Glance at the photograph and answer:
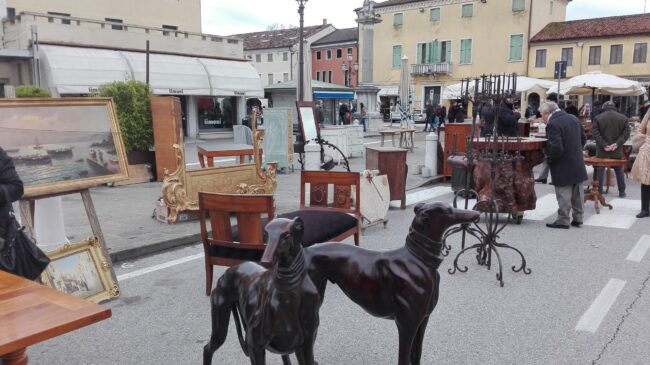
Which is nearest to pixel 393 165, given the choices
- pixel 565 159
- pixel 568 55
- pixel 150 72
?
pixel 565 159

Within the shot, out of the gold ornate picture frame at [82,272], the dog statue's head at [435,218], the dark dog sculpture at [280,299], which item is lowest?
the gold ornate picture frame at [82,272]

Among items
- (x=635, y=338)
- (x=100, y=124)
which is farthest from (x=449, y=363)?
(x=100, y=124)

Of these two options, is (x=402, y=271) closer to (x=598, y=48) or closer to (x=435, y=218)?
(x=435, y=218)

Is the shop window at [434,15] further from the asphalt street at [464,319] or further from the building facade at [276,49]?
the asphalt street at [464,319]

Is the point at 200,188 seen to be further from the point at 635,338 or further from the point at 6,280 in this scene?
the point at 635,338

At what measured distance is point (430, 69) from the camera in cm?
4694

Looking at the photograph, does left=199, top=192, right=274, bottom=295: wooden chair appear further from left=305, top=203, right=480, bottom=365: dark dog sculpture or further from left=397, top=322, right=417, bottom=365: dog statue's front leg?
left=397, top=322, right=417, bottom=365: dog statue's front leg

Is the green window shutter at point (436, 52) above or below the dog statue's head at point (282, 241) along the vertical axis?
above

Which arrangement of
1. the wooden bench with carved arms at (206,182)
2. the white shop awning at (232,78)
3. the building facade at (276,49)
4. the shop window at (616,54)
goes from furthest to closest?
the building facade at (276,49), the shop window at (616,54), the white shop awning at (232,78), the wooden bench with carved arms at (206,182)

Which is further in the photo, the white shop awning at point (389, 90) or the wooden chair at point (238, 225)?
the white shop awning at point (389, 90)

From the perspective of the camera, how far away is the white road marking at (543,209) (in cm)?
774

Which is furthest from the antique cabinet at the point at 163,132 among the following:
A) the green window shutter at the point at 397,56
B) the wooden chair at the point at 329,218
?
the green window shutter at the point at 397,56

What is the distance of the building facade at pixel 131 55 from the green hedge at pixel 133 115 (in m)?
6.45

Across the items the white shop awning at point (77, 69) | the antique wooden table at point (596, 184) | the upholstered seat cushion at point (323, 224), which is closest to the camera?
the upholstered seat cushion at point (323, 224)
